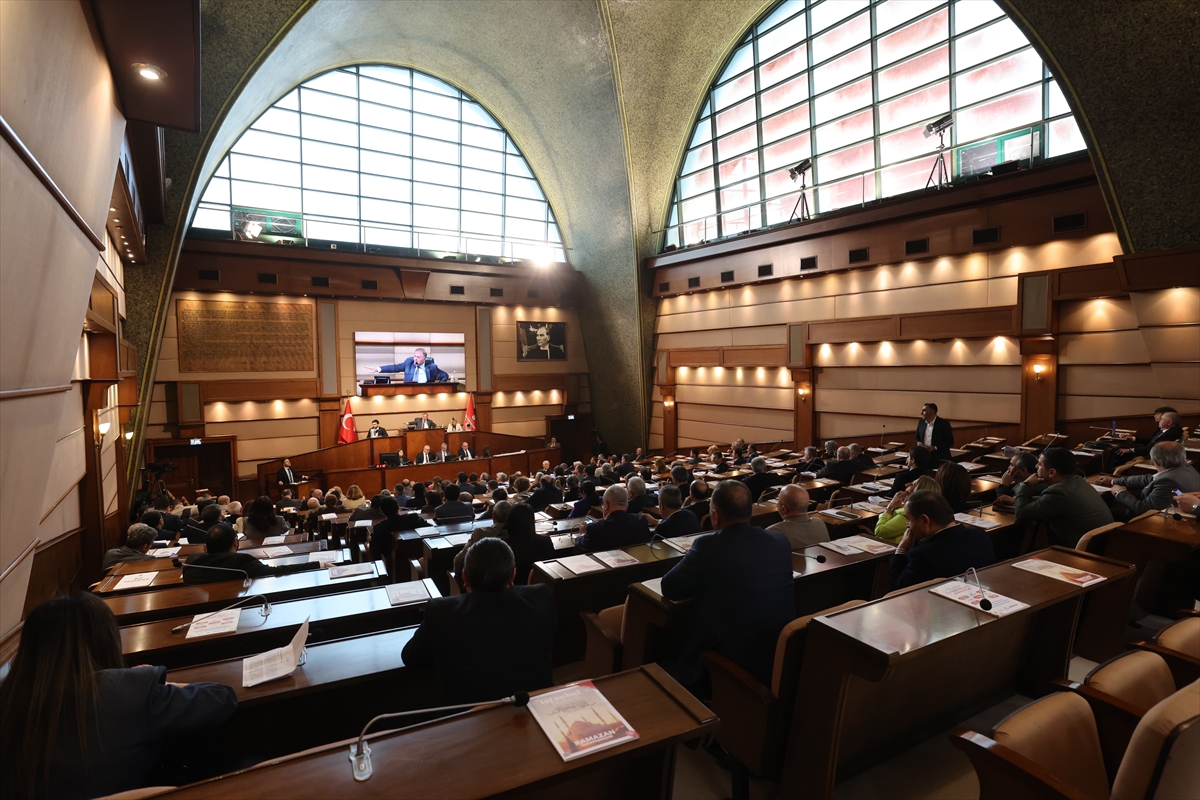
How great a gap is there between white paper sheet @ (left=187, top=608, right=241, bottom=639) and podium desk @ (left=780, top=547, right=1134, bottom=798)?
2.32 metres

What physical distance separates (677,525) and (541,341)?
12204 mm

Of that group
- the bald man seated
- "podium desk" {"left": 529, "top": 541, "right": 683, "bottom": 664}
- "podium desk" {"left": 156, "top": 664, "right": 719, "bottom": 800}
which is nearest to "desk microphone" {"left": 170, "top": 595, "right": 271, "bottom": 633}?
"podium desk" {"left": 529, "top": 541, "right": 683, "bottom": 664}

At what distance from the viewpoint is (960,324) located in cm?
949

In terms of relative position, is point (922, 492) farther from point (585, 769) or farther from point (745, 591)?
point (585, 769)

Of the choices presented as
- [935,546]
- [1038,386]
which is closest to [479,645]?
[935,546]

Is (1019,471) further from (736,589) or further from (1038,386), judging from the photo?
(1038,386)

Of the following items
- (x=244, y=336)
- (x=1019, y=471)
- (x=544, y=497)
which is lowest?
(x=544, y=497)

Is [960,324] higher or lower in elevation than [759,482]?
higher

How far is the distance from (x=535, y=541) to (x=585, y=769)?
7.92 feet

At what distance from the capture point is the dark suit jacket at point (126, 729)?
1479mm

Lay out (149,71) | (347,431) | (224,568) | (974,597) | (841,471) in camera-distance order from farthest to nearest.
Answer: (347,431)
(841,471)
(224,568)
(149,71)
(974,597)

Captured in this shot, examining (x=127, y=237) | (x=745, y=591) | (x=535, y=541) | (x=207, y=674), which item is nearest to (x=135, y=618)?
(x=207, y=674)

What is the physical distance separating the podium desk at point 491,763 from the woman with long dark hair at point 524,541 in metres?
1.99

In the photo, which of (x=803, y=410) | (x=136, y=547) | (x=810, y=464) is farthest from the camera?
(x=803, y=410)
